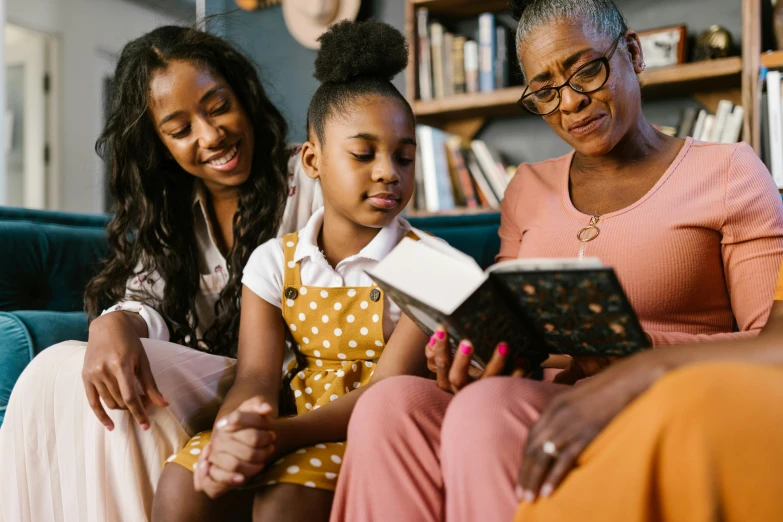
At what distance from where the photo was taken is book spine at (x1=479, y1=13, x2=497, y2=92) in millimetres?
2549

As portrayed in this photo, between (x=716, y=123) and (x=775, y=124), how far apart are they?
18cm

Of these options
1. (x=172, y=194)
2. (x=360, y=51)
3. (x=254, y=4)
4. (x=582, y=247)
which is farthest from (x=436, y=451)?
(x=254, y=4)

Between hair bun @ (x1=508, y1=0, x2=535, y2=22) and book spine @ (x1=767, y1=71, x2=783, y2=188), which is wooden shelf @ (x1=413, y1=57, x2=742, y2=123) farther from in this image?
hair bun @ (x1=508, y1=0, x2=535, y2=22)

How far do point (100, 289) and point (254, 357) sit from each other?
0.48 metres

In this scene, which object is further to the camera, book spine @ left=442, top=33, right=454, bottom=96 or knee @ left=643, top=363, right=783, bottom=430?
book spine @ left=442, top=33, right=454, bottom=96

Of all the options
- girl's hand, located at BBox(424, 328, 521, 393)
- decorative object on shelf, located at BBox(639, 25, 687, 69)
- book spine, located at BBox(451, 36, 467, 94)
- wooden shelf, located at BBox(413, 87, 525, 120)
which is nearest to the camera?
girl's hand, located at BBox(424, 328, 521, 393)

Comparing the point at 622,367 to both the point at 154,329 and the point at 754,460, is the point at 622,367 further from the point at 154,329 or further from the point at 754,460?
the point at 154,329

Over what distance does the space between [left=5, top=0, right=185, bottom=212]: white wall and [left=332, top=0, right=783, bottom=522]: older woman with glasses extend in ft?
13.2

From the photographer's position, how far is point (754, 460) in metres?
0.64

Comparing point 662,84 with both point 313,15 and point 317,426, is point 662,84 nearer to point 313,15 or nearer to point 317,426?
point 313,15

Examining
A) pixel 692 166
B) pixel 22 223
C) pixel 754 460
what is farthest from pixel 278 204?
pixel 754 460

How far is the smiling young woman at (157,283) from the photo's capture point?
4.00ft

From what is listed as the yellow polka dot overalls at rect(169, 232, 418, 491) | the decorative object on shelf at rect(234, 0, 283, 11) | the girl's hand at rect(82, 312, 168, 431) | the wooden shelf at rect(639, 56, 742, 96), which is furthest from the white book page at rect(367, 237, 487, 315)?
the decorative object on shelf at rect(234, 0, 283, 11)

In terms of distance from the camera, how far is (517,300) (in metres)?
0.91
